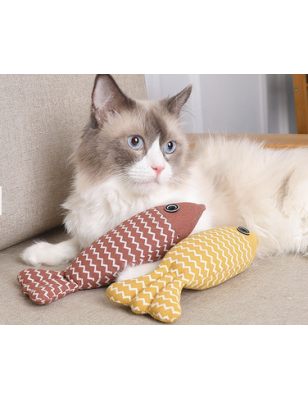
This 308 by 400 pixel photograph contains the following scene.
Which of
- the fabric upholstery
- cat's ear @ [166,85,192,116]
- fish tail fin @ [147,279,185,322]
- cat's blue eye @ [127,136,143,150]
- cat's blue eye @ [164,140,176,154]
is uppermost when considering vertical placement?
cat's ear @ [166,85,192,116]

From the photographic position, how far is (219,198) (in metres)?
1.51

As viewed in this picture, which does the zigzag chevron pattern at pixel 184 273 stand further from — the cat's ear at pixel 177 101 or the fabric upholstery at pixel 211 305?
the cat's ear at pixel 177 101

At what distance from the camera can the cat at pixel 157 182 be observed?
1.27 m

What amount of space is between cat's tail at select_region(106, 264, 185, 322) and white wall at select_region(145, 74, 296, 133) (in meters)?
1.87

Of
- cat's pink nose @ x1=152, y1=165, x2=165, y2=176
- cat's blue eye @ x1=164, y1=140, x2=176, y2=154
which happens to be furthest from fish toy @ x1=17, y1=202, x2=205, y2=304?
cat's blue eye @ x1=164, y1=140, x2=176, y2=154

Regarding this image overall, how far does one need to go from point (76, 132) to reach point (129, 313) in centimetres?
90

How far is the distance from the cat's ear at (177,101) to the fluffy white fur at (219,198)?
21 cm

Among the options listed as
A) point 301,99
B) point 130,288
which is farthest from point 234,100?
point 130,288

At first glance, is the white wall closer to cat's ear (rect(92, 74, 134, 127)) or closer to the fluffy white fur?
the fluffy white fur

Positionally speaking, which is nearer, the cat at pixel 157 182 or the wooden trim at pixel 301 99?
the cat at pixel 157 182

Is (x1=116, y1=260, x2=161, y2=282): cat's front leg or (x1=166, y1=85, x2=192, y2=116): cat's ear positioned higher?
(x1=166, y1=85, x2=192, y2=116): cat's ear

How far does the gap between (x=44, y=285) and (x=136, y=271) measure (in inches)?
9.7

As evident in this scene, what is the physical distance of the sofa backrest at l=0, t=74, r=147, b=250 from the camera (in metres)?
1.46

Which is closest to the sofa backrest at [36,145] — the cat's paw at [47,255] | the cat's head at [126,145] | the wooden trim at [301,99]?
the cat's paw at [47,255]
